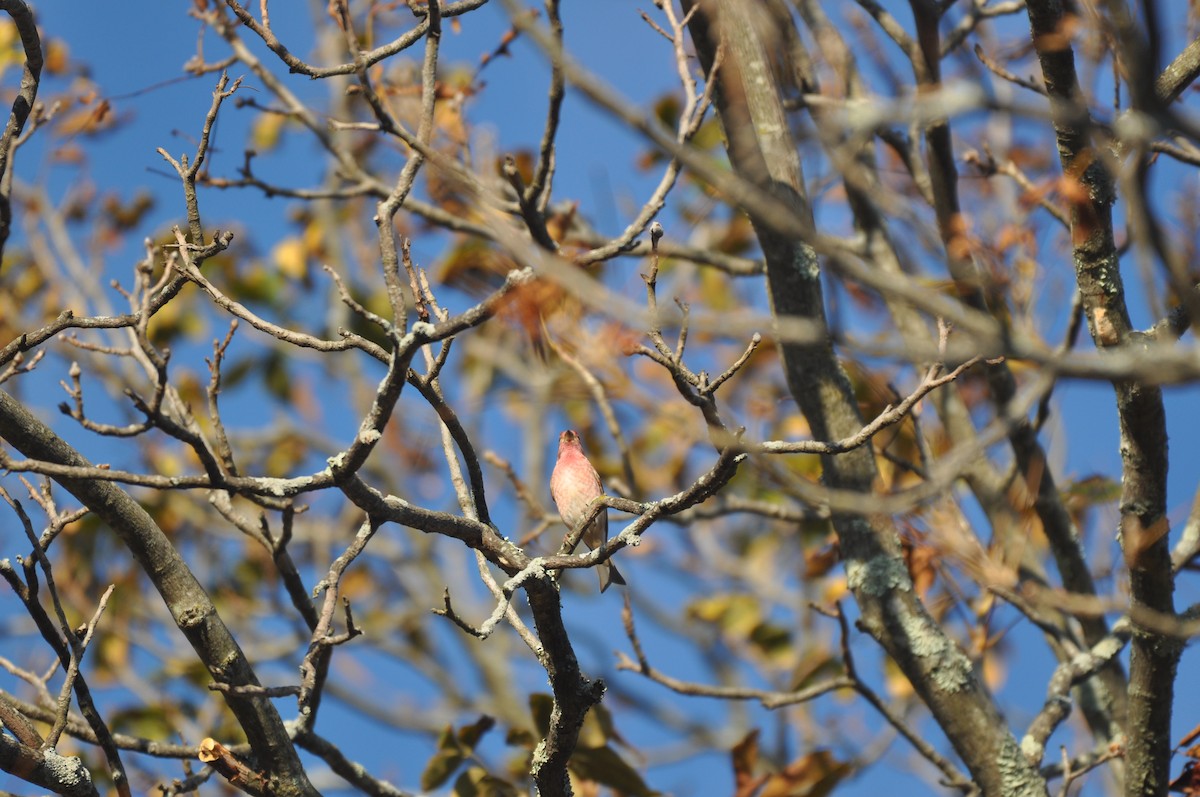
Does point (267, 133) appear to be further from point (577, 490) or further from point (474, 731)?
point (474, 731)

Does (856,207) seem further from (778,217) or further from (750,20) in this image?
(778,217)

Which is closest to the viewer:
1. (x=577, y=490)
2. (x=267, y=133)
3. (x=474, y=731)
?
(x=474, y=731)

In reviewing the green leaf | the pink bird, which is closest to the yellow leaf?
the pink bird

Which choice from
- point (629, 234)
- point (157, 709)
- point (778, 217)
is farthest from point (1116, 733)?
point (157, 709)

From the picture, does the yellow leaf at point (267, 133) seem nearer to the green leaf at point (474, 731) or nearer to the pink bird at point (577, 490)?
the pink bird at point (577, 490)

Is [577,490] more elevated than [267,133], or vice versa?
[267,133]

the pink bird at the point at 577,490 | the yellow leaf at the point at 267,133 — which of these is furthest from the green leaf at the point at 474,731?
the yellow leaf at the point at 267,133

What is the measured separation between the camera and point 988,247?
3596 millimetres

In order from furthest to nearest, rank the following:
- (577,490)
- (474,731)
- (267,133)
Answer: (267,133), (577,490), (474,731)

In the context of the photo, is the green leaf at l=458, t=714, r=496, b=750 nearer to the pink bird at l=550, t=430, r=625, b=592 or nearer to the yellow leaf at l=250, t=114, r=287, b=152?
the pink bird at l=550, t=430, r=625, b=592

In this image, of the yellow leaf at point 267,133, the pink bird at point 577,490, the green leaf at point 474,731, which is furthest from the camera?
the yellow leaf at point 267,133

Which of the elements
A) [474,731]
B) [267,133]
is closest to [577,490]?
[474,731]

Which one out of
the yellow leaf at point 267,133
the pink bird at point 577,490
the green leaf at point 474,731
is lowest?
the green leaf at point 474,731

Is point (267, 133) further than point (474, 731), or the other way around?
point (267, 133)
